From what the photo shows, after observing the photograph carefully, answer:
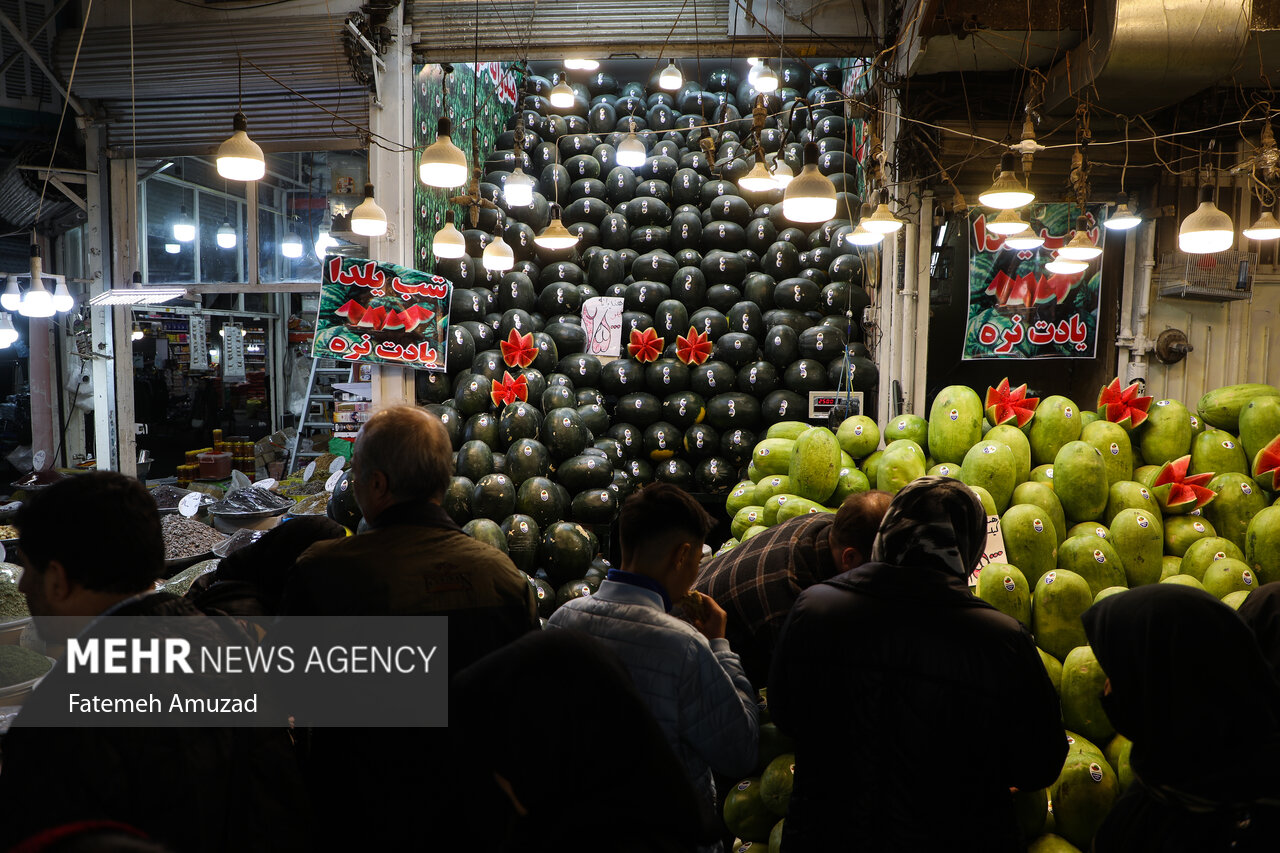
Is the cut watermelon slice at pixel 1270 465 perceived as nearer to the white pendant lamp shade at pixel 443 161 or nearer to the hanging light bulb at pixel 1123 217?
the hanging light bulb at pixel 1123 217

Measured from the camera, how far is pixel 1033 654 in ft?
6.01

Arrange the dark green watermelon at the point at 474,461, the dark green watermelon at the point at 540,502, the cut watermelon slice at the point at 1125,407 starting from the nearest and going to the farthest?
1. the cut watermelon slice at the point at 1125,407
2. the dark green watermelon at the point at 540,502
3. the dark green watermelon at the point at 474,461

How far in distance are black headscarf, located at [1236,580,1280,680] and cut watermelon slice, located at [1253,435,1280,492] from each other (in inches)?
62.1

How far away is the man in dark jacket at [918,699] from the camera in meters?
1.80

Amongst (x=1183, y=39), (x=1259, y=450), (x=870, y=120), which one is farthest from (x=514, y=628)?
(x=870, y=120)

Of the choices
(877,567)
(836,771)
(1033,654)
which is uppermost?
Result: (877,567)

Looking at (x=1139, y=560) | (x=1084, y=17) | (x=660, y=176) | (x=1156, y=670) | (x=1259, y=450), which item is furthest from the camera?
(x=660, y=176)

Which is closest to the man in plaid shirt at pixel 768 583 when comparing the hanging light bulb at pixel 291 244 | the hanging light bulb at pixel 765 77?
the hanging light bulb at pixel 765 77

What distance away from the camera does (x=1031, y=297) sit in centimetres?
586

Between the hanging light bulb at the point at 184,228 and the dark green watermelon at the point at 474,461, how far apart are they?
670cm

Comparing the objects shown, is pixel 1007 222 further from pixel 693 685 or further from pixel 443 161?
pixel 693 685

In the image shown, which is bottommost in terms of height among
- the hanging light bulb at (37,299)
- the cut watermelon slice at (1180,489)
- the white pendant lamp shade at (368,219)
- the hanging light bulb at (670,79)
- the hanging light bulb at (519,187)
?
the cut watermelon slice at (1180,489)

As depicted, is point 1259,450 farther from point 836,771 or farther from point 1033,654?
point 836,771

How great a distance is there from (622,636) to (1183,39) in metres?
4.88
